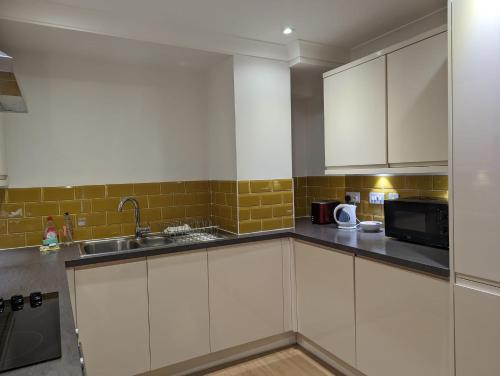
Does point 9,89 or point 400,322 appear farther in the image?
point 400,322

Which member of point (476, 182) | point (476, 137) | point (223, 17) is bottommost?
point (476, 182)

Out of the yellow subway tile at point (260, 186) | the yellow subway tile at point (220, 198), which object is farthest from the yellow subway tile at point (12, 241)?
the yellow subway tile at point (260, 186)

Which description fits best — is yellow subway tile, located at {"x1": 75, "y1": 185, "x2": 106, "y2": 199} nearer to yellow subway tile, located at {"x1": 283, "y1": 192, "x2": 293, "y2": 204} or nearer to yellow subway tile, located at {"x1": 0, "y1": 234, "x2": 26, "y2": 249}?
yellow subway tile, located at {"x1": 0, "y1": 234, "x2": 26, "y2": 249}

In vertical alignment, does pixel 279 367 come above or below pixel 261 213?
below

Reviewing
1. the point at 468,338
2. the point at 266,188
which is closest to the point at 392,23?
the point at 266,188

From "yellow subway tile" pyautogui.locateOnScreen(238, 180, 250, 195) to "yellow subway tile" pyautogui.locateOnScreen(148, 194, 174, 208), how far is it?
1.99ft

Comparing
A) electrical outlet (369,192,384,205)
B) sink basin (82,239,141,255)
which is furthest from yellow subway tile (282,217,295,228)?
sink basin (82,239,141,255)

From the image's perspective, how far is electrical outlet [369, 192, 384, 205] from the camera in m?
2.67

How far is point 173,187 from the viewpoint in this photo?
2.85m

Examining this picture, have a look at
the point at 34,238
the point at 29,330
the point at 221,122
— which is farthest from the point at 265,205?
the point at 29,330

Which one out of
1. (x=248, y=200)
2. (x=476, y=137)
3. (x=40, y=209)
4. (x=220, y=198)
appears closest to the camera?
(x=476, y=137)

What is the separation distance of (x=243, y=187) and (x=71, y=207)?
3.96 feet

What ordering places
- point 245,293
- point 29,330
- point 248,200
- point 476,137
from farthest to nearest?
point 248,200 < point 245,293 < point 476,137 < point 29,330

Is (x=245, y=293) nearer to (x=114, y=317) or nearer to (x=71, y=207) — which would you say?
(x=114, y=317)
